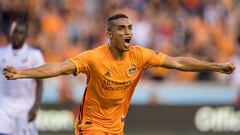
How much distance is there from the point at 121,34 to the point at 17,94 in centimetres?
276

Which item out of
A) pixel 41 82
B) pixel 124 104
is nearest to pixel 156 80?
pixel 41 82

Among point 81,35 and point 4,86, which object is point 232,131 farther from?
point 4,86

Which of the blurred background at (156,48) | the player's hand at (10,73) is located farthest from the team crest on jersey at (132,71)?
the blurred background at (156,48)

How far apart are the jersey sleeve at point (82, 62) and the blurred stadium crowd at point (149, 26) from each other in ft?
24.6

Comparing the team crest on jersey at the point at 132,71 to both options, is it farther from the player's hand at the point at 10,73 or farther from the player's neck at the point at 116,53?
the player's hand at the point at 10,73

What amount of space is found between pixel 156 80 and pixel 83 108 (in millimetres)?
7804

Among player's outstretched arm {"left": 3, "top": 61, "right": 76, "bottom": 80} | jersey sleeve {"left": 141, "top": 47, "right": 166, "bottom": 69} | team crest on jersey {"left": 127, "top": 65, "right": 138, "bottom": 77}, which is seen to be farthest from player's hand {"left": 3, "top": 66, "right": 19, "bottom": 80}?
jersey sleeve {"left": 141, "top": 47, "right": 166, "bottom": 69}

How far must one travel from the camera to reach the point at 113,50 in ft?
28.6

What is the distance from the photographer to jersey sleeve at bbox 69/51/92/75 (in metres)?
8.33

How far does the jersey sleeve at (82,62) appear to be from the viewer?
833 centimetres

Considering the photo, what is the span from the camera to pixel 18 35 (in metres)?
10.7

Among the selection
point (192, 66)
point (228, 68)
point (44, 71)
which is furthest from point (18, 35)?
point (228, 68)

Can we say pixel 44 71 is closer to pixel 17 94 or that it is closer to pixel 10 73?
pixel 10 73

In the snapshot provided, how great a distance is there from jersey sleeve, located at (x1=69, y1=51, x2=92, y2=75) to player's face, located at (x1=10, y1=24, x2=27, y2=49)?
2311 mm
